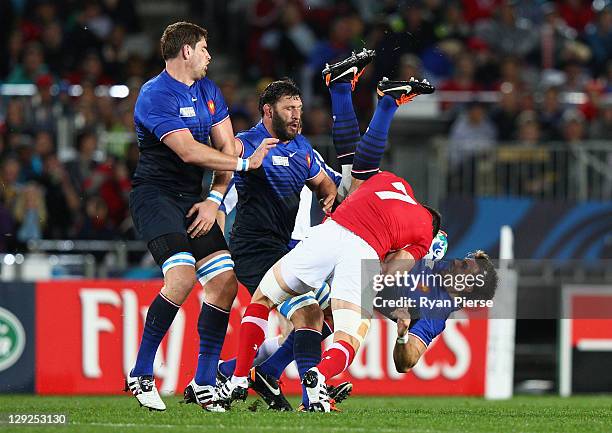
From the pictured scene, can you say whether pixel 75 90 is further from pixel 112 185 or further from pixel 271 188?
pixel 271 188

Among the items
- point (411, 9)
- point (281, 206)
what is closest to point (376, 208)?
point (281, 206)

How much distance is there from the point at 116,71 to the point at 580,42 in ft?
20.9

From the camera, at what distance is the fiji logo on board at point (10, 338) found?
13.4 m

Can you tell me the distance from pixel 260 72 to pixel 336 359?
10184mm

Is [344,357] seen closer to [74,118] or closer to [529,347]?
[529,347]

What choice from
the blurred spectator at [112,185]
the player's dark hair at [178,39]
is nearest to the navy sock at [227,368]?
the player's dark hair at [178,39]

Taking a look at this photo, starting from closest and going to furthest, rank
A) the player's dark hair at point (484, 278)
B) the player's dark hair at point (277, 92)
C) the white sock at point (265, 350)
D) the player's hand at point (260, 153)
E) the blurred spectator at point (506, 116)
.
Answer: the player's hand at point (260, 153) → the player's dark hair at point (484, 278) → the player's dark hair at point (277, 92) → the white sock at point (265, 350) → the blurred spectator at point (506, 116)

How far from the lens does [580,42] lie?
18.7m

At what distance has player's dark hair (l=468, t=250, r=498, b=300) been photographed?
31.3 feet

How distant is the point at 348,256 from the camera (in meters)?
8.81

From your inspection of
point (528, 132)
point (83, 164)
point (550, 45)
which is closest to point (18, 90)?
point (83, 164)

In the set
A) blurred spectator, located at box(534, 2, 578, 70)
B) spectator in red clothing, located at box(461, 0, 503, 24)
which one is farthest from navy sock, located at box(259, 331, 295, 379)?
spectator in red clothing, located at box(461, 0, 503, 24)

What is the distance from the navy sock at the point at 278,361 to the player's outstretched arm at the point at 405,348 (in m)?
0.82

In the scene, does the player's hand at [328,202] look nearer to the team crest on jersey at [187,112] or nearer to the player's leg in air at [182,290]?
the player's leg in air at [182,290]
